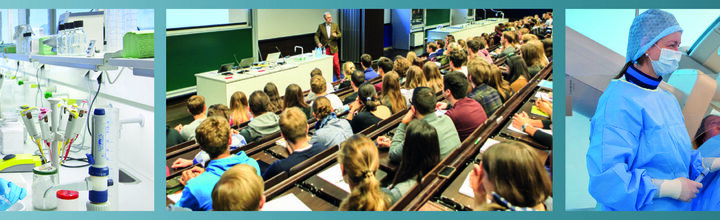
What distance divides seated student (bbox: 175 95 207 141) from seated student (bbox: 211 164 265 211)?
0.85 metres

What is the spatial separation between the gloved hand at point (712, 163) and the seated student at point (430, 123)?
118 cm

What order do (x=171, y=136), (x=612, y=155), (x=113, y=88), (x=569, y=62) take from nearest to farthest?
Answer: (x=612, y=155)
(x=569, y=62)
(x=171, y=136)
(x=113, y=88)

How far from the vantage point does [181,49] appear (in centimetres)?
275

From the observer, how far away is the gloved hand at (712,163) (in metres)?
2.28

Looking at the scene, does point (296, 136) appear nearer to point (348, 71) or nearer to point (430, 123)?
point (430, 123)

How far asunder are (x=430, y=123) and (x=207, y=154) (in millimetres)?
1282

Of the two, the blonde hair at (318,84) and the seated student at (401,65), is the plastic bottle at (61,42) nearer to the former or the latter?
the blonde hair at (318,84)

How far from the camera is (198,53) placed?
3.39m

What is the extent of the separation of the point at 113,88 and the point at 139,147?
A: 60 cm

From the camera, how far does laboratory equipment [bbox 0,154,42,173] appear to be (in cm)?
346

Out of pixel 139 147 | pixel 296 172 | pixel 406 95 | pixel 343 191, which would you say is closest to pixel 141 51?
pixel 139 147

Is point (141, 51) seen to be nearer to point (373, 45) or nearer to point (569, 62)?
point (373, 45)

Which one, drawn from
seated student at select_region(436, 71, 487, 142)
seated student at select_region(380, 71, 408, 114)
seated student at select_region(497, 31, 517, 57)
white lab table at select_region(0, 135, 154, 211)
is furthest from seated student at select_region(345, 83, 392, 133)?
seated student at select_region(497, 31, 517, 57)

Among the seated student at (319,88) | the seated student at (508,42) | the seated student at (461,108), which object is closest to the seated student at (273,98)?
the seated student at (319,88)
